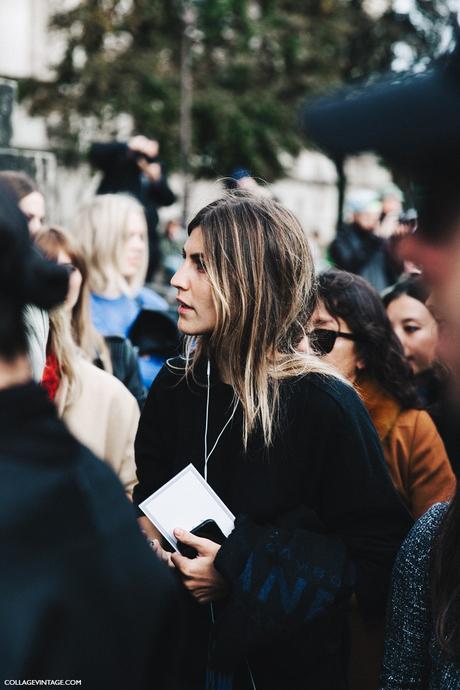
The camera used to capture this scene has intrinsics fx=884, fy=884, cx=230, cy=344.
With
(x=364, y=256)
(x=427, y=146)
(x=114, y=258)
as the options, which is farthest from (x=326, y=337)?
(x=364, y=256)

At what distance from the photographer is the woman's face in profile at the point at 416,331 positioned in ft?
13.3

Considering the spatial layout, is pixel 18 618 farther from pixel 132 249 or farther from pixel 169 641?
pixel 132 249

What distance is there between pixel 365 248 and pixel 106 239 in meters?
3.11

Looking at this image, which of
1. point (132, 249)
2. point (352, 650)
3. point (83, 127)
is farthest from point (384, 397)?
point (83, 127)

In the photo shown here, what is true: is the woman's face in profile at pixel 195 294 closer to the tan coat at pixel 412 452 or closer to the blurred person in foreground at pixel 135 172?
the tan coat at pixel 412 452

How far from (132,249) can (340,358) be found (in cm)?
189

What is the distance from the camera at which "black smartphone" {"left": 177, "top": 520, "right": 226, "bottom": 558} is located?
7.48ft

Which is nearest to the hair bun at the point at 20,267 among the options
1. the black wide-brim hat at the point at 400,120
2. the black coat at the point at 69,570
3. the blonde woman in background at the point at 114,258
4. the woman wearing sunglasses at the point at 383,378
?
the black coat at the point at 69,570

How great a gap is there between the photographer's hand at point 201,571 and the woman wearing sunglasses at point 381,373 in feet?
3.30

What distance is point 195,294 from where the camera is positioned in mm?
2490

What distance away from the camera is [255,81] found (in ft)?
83.5

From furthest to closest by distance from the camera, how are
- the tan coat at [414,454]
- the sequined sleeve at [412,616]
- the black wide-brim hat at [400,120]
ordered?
the tan coat at [414,454] → the sequined sleeve at [412,616] → the black wide-brim hat at [400,120]

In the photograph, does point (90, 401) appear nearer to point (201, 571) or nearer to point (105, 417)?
point (105, 417)

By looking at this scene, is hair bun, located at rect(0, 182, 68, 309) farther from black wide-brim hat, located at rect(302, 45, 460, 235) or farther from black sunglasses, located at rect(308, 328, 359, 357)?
black sunglasses, located at rect(308, 328, 359, 357)
